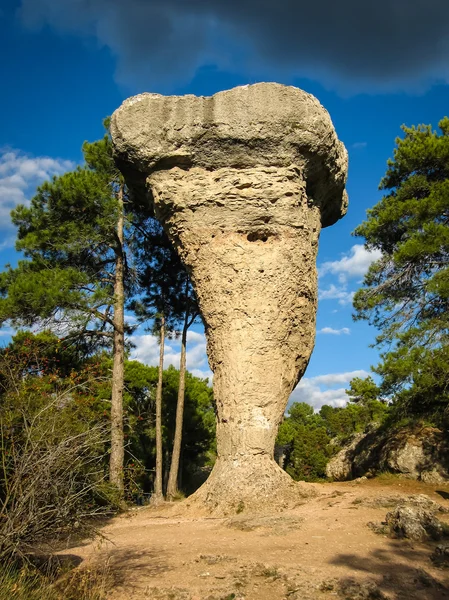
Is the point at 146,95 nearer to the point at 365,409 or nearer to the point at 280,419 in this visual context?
the point at 280,419

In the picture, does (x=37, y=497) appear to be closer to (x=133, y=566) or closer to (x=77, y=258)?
(x=133, y=566)

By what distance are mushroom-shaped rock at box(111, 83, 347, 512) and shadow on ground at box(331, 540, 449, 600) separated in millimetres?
Answer: 3960

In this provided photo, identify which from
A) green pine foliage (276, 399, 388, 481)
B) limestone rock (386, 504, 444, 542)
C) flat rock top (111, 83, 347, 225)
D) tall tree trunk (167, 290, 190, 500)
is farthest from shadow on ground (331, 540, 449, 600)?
tall tree trunk (167, 290, 190, 500)

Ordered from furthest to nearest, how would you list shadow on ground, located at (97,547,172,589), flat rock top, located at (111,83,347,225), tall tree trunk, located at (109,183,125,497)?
tall tree trunk, located at (109,183,125,497) < flat rock top, located at (111,83,347,225) < shadow on ground, located at (97,547,172,589)

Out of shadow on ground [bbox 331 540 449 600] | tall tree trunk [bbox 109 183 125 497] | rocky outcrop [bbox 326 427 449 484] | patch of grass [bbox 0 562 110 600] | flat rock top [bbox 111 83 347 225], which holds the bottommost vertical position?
shadow on ground [bbox 331 540 449 600]

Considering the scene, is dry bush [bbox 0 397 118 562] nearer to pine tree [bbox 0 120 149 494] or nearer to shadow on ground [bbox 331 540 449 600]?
shadow on ground [bbox 331 540 449 600]

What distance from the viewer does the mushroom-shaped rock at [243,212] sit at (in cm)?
921

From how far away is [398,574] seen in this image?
14.0ft

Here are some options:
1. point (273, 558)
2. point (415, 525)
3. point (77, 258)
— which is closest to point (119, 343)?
point (77, 258)

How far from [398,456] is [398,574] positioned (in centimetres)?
744

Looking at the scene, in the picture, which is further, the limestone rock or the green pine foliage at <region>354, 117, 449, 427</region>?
the green pine foliage at <region>354, 117, 449, 427</region>

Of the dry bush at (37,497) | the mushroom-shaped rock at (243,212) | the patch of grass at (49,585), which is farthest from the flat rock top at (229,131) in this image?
the patch of grass at (49,585)

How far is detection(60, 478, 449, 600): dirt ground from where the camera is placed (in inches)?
155

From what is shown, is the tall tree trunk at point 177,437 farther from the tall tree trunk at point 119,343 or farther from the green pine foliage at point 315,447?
the green pine foliage at point 315,447
